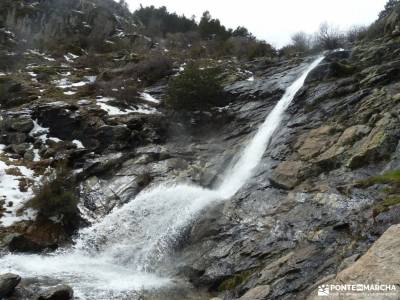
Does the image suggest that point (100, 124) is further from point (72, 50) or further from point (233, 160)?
point (72, 50)

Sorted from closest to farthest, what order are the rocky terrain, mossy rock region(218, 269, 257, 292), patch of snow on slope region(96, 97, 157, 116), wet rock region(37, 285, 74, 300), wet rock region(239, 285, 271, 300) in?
wet rock region(239, 285, 271, 300) → wet rock region(37, 285, 74, 300) → the rocky terrain → mossy rock region(218, 269, 257, 292) → patch of snow on slope region(96, 97, 157, 116)

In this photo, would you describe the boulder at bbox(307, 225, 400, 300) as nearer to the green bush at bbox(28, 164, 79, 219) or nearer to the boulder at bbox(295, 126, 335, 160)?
the boulder at bbox(295, 126, 335, 160)

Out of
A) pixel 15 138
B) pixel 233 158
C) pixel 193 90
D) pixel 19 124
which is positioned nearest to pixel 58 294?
pixel 233 158

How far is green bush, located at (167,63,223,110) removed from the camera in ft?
98.6

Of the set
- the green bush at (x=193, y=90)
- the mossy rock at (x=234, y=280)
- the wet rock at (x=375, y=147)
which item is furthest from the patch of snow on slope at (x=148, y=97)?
the mossy rock at (x=234, y=280)

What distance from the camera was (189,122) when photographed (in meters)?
30.2

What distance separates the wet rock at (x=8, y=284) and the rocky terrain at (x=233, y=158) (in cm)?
4

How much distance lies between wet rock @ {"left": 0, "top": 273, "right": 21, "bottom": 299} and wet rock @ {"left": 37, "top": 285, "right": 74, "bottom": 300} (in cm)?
116

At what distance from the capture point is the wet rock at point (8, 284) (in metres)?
13.4

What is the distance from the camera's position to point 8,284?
13547 mm

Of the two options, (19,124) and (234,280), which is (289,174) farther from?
(19,124)

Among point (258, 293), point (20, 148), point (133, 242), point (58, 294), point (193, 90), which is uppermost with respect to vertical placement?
point (193, 90)

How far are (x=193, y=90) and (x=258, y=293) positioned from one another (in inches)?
787

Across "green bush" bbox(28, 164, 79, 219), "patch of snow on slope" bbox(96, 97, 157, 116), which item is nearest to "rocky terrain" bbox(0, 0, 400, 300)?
"patch of snow on slope" bbox(96, 97, 157, 116)
